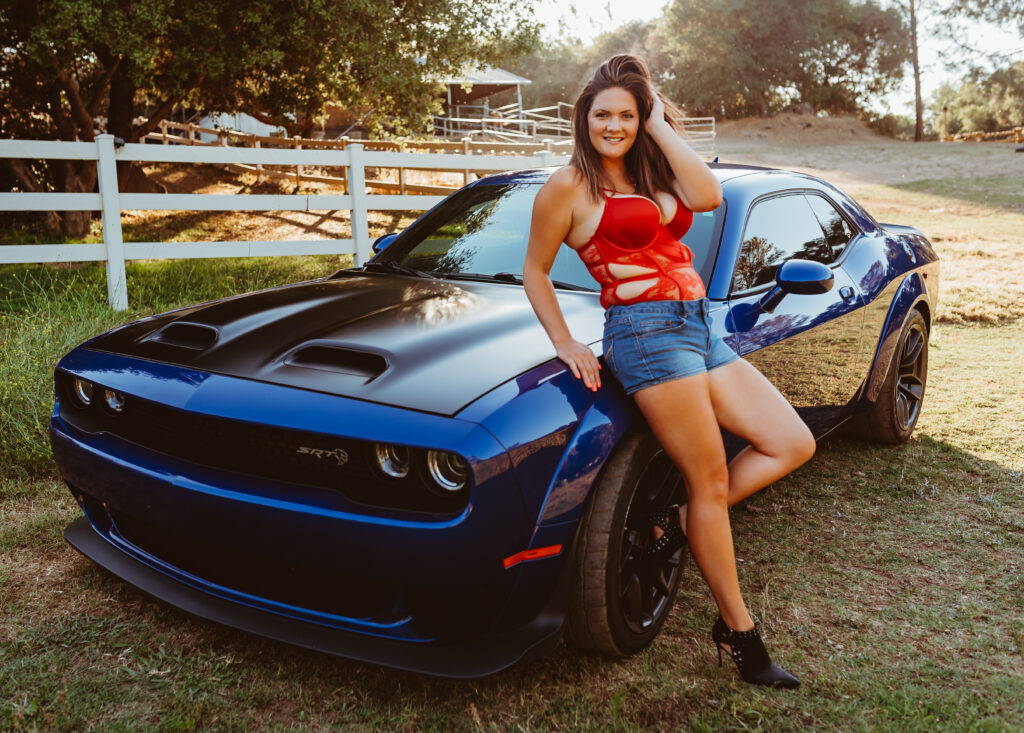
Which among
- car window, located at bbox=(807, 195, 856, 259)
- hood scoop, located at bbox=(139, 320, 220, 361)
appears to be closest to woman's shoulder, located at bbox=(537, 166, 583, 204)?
hood scoop, located at bbox=(139, 320, 220, 361)

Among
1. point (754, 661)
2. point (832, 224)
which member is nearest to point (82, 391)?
point (754, 661)

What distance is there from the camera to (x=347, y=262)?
35.6ft

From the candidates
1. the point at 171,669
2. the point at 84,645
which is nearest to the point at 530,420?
the point at 171,669

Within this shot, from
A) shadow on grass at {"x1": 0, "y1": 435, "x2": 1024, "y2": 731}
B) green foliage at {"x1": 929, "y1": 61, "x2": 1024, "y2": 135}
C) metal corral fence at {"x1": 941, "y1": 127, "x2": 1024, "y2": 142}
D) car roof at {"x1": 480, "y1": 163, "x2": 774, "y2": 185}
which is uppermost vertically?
green foliage at {"x1": 929, "y1": 61, "x2": 1024, "y2": 135}

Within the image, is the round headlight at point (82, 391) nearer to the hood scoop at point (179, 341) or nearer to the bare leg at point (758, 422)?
the hood scoop at point (179, 341)

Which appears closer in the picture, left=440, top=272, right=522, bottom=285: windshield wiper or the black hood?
the black hood

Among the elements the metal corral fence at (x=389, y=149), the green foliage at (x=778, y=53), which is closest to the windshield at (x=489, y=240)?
the metal corral fence at (x=389, y=149)

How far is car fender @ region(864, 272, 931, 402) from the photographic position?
4.48 meters

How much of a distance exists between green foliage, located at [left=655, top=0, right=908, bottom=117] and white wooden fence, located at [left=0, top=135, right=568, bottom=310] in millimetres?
40575

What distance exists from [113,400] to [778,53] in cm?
4886

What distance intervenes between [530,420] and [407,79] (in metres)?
12.1

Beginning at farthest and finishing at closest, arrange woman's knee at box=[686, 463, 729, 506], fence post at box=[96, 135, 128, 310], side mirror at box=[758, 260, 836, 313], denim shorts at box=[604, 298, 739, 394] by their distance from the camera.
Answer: fence post at box=[96, 135, 128, 310]
side mirror at box=[758, 260, 836, 313]
woman's knee at box=[686, 463, 729, 506]
denim shorts at box=[604, 298, 739, 394]

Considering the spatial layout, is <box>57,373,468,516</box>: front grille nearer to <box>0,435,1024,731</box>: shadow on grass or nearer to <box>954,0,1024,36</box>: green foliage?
<box>0,435,1024,731</box>: shadow on grass

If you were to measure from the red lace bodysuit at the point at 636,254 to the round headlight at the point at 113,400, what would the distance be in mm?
1578
